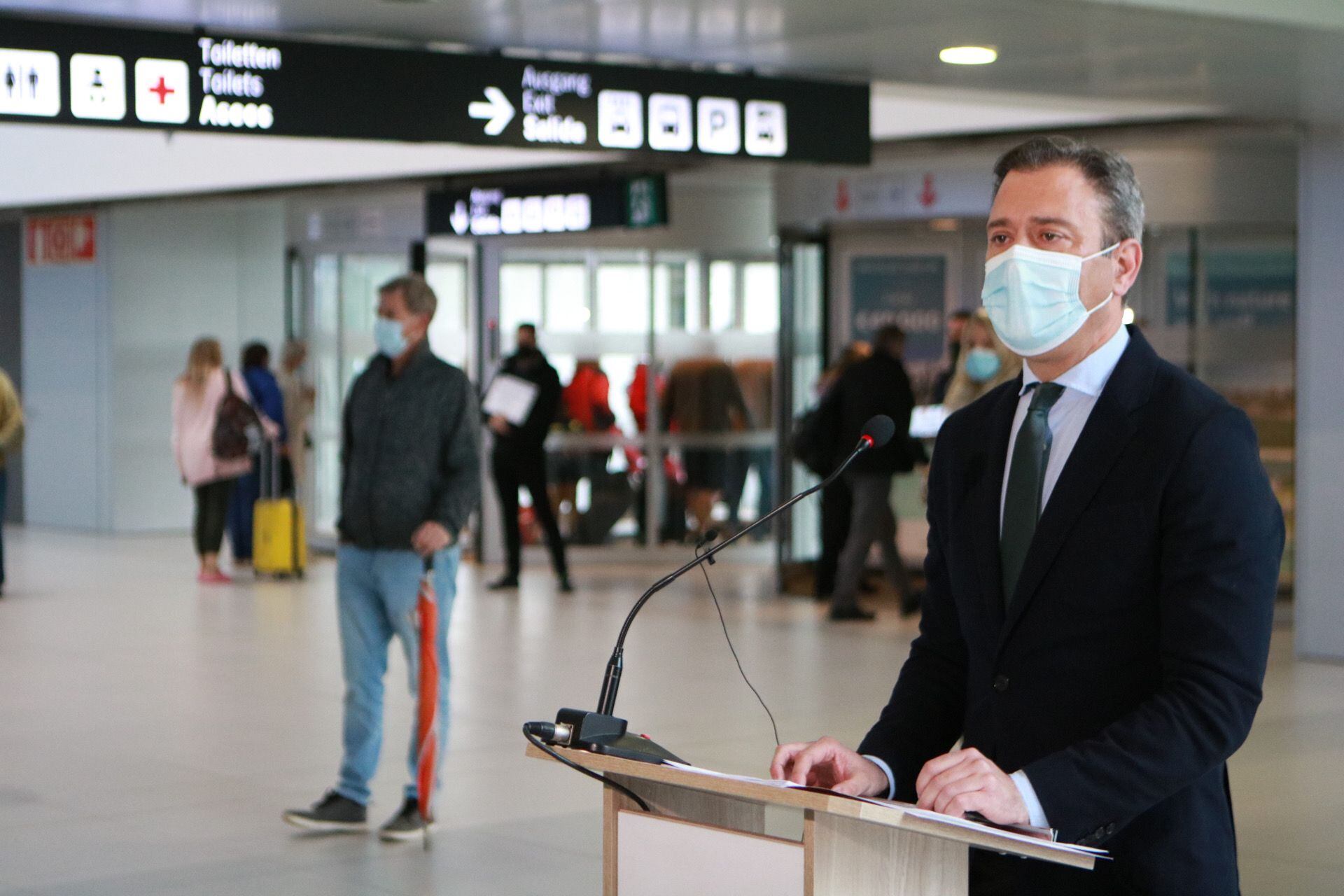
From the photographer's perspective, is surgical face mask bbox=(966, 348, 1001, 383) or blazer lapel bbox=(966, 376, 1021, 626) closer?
blazer lapel bbox=(966, 376, 1021, 626)

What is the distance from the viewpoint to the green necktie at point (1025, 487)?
2.23 m

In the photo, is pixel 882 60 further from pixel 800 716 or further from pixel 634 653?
pixel 634 653

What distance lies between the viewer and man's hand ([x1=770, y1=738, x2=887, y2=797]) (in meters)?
2.23

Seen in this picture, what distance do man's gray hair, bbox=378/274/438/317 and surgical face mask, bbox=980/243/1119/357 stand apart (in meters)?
3.91

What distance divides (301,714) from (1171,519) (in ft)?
19.9

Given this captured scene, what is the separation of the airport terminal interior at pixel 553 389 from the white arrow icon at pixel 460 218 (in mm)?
57

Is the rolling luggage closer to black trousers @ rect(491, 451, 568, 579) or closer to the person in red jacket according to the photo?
black trousers @ rect(491, 451, 568, 579)

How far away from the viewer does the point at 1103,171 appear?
2.17 m

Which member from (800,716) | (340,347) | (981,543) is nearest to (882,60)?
(800,716)

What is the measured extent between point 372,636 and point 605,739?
3.61 meters

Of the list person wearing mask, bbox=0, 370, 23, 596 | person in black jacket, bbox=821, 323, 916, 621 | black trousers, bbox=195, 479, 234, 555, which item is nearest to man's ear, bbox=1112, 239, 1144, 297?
person in black jacket, bbox=821, 323, 916, 621

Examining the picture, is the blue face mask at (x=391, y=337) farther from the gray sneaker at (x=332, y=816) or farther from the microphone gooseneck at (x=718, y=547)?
the microphone gooseneck at (x=718, y=547)

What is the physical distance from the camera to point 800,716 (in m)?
7.57

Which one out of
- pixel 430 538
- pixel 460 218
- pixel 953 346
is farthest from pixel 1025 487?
pixel 460 218
